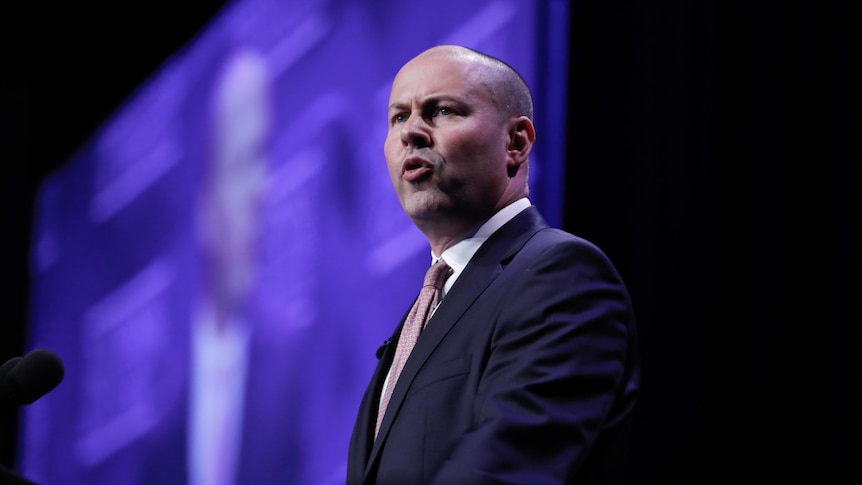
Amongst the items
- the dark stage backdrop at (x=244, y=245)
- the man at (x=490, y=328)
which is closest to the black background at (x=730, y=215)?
the dark stage backdrop at (x=244, y=245)

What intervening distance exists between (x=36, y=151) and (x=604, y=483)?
2.67 metres

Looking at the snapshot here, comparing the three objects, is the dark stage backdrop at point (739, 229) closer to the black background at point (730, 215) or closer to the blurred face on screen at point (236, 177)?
the black background at point (730, 215)

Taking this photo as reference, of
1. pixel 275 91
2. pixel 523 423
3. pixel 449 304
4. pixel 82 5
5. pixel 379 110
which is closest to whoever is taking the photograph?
pixel 523 423

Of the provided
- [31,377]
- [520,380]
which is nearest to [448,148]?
[520,380]

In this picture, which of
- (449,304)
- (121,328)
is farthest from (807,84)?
(121,328)

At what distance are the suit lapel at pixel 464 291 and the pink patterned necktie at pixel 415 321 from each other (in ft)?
0.24

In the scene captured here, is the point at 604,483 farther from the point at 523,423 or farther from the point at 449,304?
the point at 449,304

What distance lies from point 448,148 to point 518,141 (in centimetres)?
17

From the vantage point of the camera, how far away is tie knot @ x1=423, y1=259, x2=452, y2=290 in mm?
1719

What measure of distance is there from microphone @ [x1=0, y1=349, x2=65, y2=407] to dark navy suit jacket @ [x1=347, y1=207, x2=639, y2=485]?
509 millimetres

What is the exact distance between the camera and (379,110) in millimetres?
2951

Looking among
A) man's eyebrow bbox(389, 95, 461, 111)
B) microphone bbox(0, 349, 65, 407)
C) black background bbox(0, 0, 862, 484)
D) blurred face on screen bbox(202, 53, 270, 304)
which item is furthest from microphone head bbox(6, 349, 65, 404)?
blurred face on screen bbox(202, 53, 270, 304)

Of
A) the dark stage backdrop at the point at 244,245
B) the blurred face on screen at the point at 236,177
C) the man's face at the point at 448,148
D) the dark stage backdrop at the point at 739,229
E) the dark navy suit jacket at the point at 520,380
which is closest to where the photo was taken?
the dark navy suit jacket at the point at 520,380

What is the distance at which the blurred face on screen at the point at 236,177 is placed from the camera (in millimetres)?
3109
